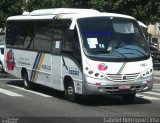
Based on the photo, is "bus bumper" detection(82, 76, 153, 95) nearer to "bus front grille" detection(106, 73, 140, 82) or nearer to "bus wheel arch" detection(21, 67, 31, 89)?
"bus front grille" detection(106, 73, 140, 82)

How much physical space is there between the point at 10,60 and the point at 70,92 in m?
5.89

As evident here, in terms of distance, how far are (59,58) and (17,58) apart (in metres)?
4.35

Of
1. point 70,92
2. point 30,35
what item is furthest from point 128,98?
point 30,35

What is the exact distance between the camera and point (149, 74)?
1517 cm

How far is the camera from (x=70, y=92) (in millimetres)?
15570

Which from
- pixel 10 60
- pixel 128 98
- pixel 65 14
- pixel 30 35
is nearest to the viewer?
pixel 128 98

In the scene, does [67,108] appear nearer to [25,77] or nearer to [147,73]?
[147,73]

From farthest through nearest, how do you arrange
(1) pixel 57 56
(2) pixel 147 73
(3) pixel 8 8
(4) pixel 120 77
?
(3) pixel 8 8 → (1) pixel 57 56 → (2) pixel 147 73 → (4) pixel 120 77

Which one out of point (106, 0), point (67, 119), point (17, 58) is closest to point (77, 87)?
point (67, 119)

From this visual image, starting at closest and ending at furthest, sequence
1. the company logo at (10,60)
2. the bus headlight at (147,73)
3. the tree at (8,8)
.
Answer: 1. the bus headlight at (147,73)
2. the company logo at (10,60)
3. the tree at (8,8)

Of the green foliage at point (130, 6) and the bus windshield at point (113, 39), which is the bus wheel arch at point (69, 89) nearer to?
the bus windshield at point (113, 39)

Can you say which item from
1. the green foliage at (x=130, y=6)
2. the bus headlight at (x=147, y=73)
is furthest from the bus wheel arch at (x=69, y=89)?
the green foliage at (x=130, y=6)

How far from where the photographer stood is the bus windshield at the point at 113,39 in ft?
48.5

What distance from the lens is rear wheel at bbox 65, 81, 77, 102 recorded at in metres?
15.4
